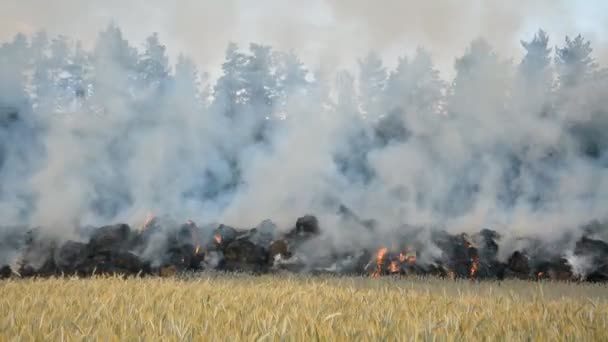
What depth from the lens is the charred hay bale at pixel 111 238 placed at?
1184 cm

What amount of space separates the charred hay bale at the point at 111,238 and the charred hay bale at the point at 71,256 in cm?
19

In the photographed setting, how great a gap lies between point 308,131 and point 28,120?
9206mm

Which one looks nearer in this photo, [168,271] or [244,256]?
[168,271]

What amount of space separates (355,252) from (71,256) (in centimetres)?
546

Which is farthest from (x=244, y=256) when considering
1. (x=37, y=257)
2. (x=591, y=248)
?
(x=591, y=248)

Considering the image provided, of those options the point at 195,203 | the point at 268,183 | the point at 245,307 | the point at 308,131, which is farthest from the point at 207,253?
the point at 245,307

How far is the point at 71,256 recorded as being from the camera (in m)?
11.7

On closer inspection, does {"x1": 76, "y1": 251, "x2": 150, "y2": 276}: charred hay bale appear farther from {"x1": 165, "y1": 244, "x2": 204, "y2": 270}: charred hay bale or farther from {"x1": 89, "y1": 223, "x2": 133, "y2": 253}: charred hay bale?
{"x1": 165, "y1": 244, "x2": 204, "y2": 270}: charred hay bale

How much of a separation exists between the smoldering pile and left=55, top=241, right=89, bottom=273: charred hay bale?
172 millimetres

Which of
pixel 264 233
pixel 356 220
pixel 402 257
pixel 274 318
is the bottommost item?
pixel 274 318

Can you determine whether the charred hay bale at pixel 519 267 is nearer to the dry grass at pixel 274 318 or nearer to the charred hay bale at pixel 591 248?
the charred hay bale at pixel 591 248

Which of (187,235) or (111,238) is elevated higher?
(187,235)

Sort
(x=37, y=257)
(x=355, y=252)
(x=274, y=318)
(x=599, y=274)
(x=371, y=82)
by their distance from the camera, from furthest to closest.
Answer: (x=371, y=82) → (x=599, y=274) → (x=355, y=252) → (x=37, y=257) → (x=274, y=318)

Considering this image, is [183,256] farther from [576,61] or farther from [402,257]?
[576,61]
